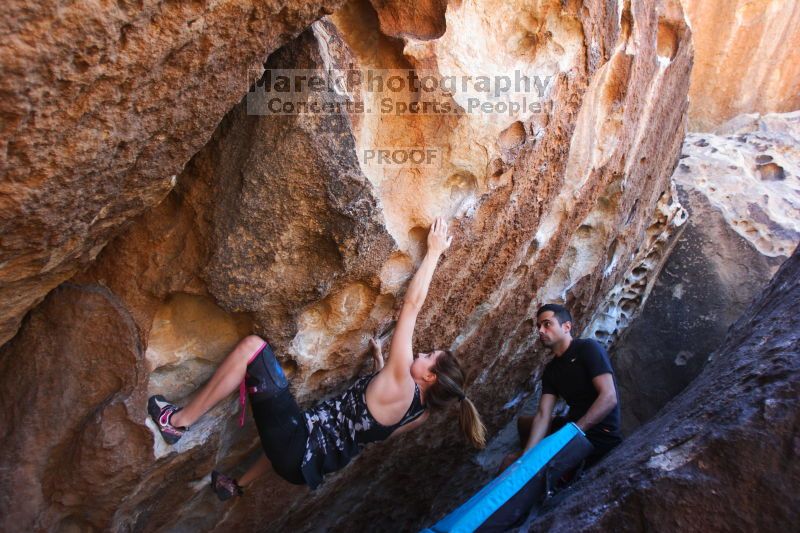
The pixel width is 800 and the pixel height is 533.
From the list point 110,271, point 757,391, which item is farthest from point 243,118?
point 757,391

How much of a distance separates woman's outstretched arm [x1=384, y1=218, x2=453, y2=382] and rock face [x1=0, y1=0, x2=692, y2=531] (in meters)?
0.08

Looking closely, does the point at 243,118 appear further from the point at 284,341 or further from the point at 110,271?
the point at 284,341

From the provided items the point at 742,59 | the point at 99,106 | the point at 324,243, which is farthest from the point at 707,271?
the point at 99,106

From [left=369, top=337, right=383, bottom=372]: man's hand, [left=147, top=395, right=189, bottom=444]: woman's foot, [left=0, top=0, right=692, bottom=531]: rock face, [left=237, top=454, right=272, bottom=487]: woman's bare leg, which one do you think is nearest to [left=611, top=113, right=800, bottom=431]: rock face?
[left=0, top=0, right=692, bottom=531]: rock face

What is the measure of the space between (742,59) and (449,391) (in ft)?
18.0

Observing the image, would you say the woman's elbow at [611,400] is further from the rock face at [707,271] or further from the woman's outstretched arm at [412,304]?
the rock face at [707,271]

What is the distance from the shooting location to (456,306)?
281 cm

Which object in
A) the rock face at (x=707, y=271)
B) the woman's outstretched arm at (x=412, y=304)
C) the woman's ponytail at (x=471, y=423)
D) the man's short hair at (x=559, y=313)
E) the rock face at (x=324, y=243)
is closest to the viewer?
the rock face at (x=324, y=243)

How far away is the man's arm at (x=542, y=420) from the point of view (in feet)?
9.82

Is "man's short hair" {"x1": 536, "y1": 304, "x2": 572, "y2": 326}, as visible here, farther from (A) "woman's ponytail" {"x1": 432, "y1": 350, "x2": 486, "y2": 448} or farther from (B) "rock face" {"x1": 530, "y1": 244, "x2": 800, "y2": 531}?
(B) "rock face" {"x1": 530, "y1": 244, "x2": 800, "y2": 531}

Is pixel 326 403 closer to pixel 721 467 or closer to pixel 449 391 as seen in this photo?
pixel 449 391

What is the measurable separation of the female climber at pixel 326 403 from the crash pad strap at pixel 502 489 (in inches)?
11.7

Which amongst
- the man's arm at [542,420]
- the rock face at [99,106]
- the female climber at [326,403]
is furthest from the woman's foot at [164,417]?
the man's arm at [542,420]

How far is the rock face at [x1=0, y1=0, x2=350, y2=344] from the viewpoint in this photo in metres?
1.20
